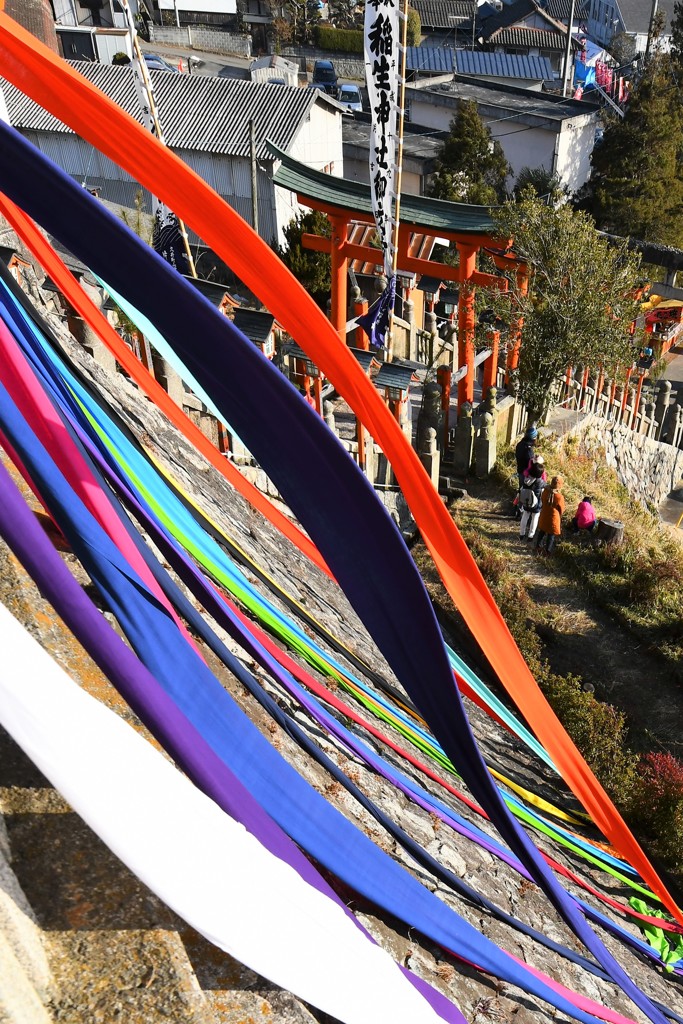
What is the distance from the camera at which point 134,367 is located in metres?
6.27

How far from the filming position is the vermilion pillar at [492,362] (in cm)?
1447

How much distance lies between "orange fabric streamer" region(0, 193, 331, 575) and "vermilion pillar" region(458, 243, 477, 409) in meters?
7.81

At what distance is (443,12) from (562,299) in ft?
159

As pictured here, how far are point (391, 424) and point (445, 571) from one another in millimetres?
803

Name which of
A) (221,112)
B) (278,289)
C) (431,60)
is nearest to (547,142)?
(221,112)

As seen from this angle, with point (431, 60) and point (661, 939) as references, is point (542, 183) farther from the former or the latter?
point (661, 939)

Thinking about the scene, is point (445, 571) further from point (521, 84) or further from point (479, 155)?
point (521, 84)

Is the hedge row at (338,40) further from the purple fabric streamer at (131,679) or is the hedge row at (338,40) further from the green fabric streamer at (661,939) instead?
the purple fabric streamer at (131,679)

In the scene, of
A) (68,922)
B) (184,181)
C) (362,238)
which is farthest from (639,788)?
(362,238)

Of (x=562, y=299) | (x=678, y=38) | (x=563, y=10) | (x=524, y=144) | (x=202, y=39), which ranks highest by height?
(x=563, y=10)

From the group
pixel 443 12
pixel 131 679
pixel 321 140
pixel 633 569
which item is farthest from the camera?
pixel 443 12

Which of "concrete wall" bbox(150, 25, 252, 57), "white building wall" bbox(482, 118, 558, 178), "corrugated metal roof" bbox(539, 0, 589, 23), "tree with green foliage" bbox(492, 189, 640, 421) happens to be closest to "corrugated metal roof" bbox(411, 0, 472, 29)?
"corrugated metal roof" bbox(539, 0, 589, 23)

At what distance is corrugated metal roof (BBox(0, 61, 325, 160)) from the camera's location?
2378 cm

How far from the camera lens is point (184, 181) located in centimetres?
403
